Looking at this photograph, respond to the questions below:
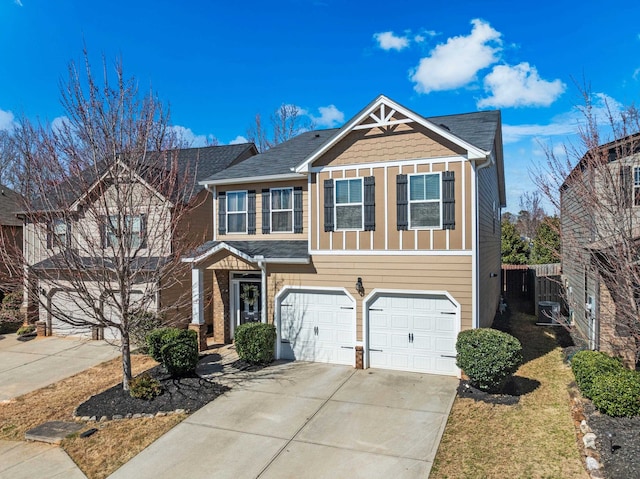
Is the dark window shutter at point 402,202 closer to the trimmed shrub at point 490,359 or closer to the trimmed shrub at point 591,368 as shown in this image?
the trimmed shrub at point 490,359

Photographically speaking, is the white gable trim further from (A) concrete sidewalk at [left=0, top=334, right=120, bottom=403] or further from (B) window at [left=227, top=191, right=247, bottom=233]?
(A) concrete sidewalk at [left=0, top=334, right=120, bottom=403]

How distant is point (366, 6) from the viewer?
47.4 ft

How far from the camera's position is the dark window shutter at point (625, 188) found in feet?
23.4

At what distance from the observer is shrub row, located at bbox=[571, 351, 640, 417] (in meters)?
7.16

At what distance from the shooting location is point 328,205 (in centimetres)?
1227

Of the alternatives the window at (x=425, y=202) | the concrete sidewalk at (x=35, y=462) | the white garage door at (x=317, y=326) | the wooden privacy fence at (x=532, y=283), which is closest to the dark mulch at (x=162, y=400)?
the concrete sidewalk at (x=35, y=462)

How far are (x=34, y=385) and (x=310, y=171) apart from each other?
9.93 meters

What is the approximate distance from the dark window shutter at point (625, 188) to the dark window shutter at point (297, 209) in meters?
8.90

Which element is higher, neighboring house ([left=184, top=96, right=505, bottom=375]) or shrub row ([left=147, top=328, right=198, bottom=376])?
neighboring house ([left=184, top=96, right=505, bottom=375])

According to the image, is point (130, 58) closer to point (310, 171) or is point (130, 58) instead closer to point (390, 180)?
point (310, 171)

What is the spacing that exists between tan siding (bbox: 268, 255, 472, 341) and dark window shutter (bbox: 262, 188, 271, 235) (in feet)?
6.18

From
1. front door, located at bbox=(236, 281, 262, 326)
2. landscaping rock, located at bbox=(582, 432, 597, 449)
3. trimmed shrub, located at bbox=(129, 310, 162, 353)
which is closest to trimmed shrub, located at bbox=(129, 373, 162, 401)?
trimmed shrub, located at bbox=(129, 310, 162, 353)

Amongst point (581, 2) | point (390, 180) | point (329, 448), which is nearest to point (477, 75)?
point (581, 2)

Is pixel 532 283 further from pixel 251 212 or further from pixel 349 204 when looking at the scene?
pixel 251 212
